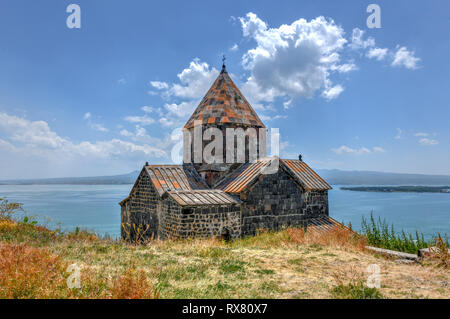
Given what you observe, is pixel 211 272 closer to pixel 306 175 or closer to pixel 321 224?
pixel 321 224

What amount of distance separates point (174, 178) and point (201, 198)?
101 inches

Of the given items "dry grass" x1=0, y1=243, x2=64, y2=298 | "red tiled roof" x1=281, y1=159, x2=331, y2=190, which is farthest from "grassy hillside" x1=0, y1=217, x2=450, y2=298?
"red tiled roof" x1=281, y1=159, x2=331, y2=190

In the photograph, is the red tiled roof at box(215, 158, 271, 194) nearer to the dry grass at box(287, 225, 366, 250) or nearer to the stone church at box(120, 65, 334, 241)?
the stone church at box(120, 65, 334, 241)

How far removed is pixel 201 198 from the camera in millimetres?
10648

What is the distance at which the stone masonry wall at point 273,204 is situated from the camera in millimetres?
11578

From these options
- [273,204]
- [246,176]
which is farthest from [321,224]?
[246,176]

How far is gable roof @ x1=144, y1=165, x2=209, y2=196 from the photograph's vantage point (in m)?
12.0

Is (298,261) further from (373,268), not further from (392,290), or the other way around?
(392,290)

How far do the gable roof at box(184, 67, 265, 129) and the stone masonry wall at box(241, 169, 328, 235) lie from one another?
3.48 meters

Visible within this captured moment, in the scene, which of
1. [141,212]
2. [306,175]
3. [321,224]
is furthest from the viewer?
[306,175]

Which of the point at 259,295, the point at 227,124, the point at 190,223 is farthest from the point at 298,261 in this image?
the point at 227,124

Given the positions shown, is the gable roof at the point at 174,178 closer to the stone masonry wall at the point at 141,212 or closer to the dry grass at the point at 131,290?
the stone masonry wall at the point at 141,212

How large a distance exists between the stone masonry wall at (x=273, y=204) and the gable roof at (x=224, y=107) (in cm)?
348

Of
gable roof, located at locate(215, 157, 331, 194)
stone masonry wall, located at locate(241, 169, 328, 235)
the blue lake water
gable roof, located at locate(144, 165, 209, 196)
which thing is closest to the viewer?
stone masonry wall, located at locate(241, 169, 328, 235)
